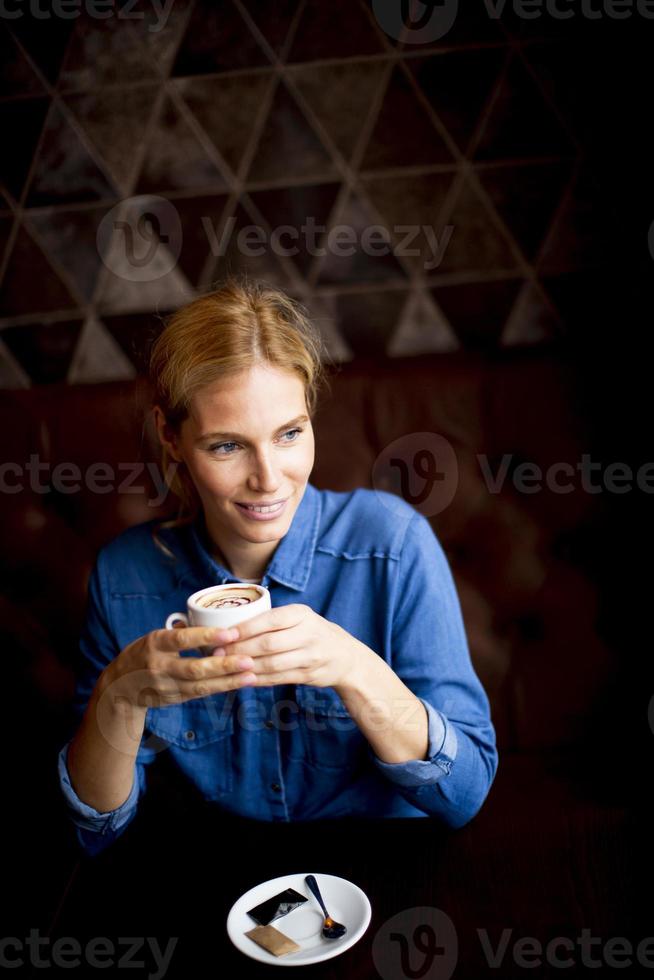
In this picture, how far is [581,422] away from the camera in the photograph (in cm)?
194

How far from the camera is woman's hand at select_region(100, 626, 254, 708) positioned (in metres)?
1.09

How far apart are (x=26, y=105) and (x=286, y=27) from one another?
0.71 meters

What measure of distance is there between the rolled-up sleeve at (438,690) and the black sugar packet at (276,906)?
261 millimetres

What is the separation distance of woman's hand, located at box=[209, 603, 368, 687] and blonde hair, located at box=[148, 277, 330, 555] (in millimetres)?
443

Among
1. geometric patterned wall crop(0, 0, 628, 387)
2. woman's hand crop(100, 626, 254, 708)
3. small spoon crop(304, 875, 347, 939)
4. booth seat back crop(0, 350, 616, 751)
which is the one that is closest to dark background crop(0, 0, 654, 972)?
geometric patterned wall crop(0, 0, 628, 387)

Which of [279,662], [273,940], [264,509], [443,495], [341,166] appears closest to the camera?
[273,940]

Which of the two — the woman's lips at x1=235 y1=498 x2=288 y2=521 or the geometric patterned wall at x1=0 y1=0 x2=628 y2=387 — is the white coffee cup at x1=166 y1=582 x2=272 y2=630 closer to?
the woman's lips at x1=235 y1=498 x2=288 y2=521

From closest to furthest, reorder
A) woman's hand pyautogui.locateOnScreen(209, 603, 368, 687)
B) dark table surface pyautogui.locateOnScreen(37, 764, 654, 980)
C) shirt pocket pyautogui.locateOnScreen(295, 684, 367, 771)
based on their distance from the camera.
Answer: dark table surface pyautogui.locateOnScreen(37, 764, 654, 980) < woman's hand pyautogui.locateOnScreen(209, 603, 368, 687) < shirt pocket pyautogui.locateOnScreen(295, 684, 367, 771)

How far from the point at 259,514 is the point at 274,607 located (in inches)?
6.0

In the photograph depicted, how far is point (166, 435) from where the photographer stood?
1553 mm

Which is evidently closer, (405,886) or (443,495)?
(405,886)

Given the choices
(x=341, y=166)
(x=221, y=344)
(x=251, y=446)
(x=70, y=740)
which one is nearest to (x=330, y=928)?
(x=70, y=740)

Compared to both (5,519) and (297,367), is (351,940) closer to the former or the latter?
(297,367)

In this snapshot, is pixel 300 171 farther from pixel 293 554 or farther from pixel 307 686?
pixel 307 686
